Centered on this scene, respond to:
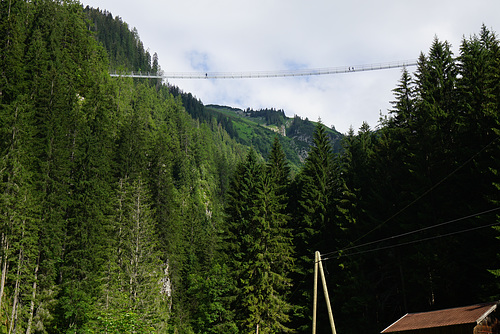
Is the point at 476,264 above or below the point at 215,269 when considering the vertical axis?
above

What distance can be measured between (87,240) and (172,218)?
57.5 feet

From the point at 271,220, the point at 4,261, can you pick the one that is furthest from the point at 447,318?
the point at 4,261

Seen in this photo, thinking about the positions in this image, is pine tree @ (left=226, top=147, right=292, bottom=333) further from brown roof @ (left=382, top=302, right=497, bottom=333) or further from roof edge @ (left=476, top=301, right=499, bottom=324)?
roof edge @ (left=476, top=301, right=499, bottom=324)

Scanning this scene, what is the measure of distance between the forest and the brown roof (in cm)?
216

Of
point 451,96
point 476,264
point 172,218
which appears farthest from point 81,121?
point 476,264

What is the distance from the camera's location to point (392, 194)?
33.6 metres

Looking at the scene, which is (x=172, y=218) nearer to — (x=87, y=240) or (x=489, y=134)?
(x=87, y=240)

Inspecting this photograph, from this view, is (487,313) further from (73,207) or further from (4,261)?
(73,207)

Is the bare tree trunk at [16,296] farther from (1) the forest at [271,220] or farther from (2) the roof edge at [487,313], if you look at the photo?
(2) the roof edge at [487,313]

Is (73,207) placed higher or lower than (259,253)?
higher

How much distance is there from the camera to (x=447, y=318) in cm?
2039

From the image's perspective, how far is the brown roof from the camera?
19094mm

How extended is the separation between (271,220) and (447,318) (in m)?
20.5

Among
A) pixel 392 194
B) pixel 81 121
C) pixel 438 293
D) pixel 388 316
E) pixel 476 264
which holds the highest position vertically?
pixel 81 121
